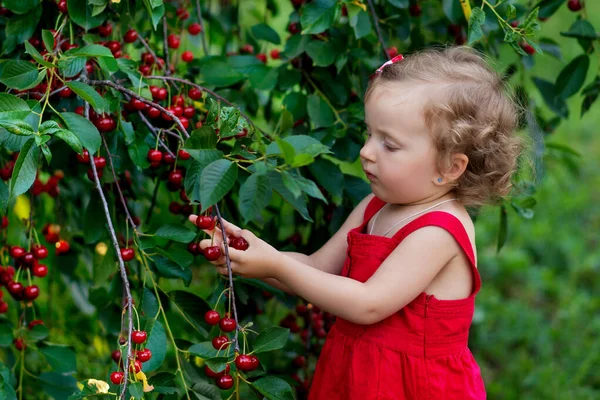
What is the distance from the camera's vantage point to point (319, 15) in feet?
5.39

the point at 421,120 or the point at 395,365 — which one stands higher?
the point at 421,120

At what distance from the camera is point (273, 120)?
2.40 metres

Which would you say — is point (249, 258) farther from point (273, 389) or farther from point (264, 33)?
point (264, 33)

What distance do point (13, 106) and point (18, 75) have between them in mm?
98

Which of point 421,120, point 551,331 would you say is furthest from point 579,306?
point 421,120

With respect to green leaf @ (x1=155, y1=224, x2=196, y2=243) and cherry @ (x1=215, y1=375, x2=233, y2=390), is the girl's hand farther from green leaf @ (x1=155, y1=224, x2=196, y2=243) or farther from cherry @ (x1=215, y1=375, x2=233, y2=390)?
cherry @ (x1=215, y1=375, x2=233, y2=390)

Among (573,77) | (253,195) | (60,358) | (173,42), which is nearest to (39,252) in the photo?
(60,358)

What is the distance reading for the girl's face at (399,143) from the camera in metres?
1.39

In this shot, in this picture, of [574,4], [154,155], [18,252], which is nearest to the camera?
[154,155]

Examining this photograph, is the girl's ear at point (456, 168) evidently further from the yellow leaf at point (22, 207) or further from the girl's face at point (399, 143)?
the yellow leaf at point (22, 207)

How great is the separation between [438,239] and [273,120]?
1.10 m

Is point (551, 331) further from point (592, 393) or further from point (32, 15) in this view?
point (32, 15)

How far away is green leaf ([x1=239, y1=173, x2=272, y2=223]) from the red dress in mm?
415

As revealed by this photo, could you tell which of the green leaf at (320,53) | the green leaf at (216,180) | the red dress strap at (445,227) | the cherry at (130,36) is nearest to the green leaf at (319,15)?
the green leaf at (320,53)
